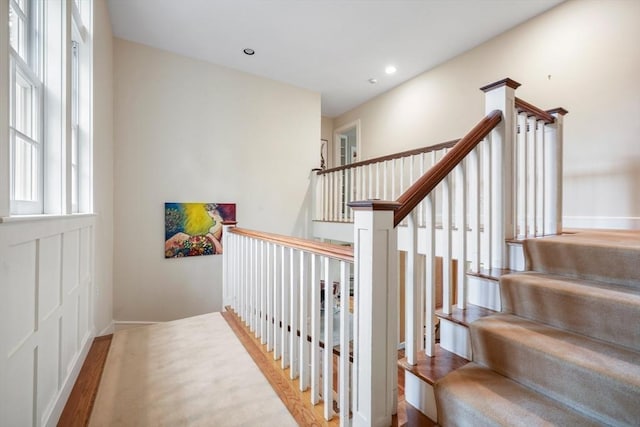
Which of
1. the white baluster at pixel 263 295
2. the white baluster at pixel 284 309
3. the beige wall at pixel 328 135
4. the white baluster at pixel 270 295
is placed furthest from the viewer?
the beige wall at pixel 328 135

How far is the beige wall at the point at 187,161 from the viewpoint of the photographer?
3658 millimetres

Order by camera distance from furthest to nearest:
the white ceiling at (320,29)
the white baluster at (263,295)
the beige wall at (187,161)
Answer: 1. the beige wall at (187,161)
2. the white ceiling at (320,29)
3. the white baluster at (263,295)

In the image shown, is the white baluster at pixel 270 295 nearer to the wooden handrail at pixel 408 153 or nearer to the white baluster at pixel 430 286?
the white baluster at pixel 430 286

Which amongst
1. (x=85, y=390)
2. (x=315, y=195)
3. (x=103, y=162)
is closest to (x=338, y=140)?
(x=315, y=195)

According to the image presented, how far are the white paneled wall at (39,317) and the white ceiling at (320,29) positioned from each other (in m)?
2.77

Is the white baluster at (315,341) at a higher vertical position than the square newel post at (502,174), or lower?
lower

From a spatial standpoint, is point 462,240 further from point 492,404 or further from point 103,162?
point 103,162

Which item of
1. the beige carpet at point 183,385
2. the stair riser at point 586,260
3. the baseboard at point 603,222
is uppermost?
the baseboard at point 603,222

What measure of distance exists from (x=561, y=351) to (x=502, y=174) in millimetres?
987

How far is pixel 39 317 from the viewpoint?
1.26 meters

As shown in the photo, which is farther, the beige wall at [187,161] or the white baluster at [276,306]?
the beige wall at [187,161]

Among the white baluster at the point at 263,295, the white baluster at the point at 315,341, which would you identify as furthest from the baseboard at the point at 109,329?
the white baluster at the point at 315,341

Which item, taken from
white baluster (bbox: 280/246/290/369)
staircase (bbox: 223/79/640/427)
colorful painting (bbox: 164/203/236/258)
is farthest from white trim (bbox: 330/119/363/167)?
white baluster (bbox: 280/246/290/369)

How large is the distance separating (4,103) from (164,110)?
3239mm
